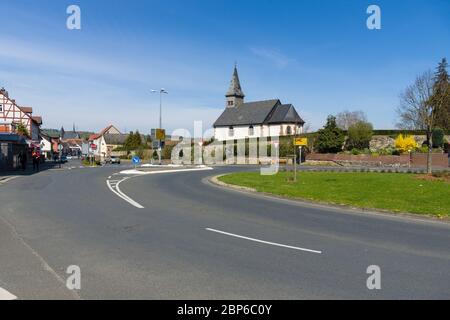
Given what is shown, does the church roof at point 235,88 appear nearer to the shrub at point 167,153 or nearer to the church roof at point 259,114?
the church roof at point 259,114

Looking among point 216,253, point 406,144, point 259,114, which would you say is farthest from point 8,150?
point 259,114

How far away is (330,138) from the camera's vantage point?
191 ft

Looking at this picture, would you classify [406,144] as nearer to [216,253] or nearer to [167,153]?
[167,153]

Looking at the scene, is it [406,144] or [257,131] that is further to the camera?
[257,131]

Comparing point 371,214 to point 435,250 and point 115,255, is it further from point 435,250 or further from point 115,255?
point 115,255

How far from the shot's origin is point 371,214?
39.7 ft

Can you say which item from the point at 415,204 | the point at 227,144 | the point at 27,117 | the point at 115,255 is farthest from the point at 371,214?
the point at 27,117

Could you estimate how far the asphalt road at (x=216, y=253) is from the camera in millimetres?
5098

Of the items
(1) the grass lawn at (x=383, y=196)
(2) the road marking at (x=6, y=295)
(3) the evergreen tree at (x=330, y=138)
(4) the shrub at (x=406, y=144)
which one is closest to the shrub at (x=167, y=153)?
(3) the evergreen tree at (x=330, y=138)

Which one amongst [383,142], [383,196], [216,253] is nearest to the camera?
[216,253]

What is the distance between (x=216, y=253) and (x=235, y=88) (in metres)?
93.9
